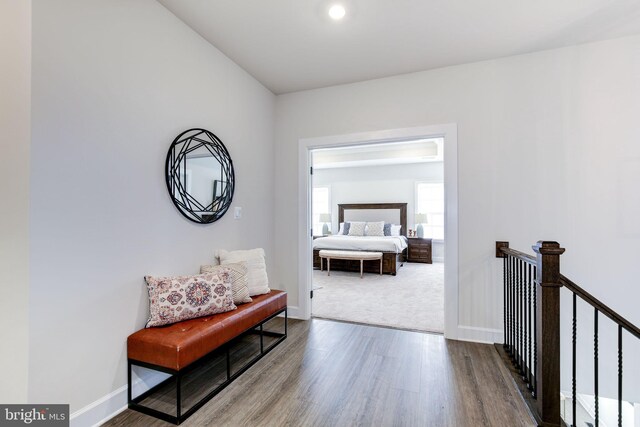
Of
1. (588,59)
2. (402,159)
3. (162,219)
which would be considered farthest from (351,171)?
(162,219)

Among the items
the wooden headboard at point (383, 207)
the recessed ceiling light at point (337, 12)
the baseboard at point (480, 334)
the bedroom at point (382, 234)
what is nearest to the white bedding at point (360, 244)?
the bedroom at point (382, 234)

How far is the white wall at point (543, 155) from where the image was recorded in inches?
98.2

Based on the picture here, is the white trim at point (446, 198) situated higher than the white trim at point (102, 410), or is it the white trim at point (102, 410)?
the white trim at point (446, 198)

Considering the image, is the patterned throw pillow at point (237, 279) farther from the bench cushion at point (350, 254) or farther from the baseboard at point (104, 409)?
the bench cushion at point (350, 254)

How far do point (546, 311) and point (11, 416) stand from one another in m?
2.91

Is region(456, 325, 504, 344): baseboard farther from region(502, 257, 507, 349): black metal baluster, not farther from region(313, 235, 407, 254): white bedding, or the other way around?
region(313, 235, 407, 254): white bedding

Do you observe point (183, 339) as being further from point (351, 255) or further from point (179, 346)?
point (351, 255)

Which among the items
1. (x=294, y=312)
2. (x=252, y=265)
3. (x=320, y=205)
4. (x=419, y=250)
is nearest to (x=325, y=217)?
(x=320, y=205)

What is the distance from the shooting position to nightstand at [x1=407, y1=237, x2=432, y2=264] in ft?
24.6

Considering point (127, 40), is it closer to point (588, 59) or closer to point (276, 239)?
point (276, 239)

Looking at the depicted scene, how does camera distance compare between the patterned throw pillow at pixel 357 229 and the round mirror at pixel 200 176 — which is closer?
the round mirror at pixel 200 176

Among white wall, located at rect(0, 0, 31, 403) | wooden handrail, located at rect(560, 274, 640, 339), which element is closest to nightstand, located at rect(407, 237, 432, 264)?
wooden handrail, located at rect(560, 274, 640, 339)

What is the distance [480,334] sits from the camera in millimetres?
2836

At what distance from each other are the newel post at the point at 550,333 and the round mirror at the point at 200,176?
245 cm
